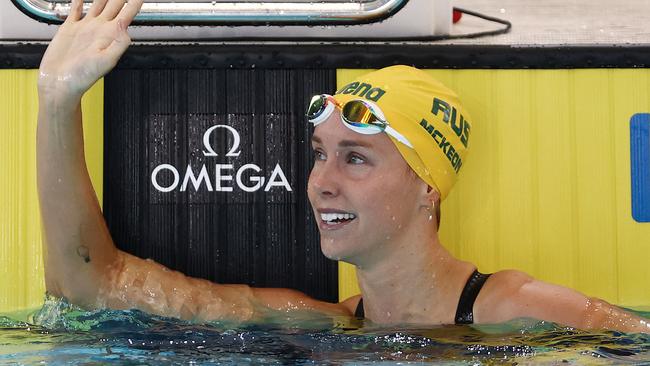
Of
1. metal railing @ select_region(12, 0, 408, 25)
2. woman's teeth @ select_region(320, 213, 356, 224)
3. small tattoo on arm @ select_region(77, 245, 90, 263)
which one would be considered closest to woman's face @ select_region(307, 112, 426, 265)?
woman's teeth @ select_region(320, 213, 356, 224)

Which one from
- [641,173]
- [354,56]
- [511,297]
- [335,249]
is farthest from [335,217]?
[641,173]

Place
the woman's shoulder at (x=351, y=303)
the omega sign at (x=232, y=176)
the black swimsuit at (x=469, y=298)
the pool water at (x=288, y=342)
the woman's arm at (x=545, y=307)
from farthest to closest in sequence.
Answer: the omega sign at (x=232, y=176) → the woman's shoulder at (x=351, y=303) → the black swimsuit at (x=469, y=298) → the woman's arm at (x=545, y=307) → the pool water at (x=288, y=342)

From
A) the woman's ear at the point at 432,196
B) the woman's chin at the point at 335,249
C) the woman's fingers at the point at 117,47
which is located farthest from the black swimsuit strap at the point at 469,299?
the woman's fingers at the point at 117,47

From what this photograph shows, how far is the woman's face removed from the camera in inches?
107

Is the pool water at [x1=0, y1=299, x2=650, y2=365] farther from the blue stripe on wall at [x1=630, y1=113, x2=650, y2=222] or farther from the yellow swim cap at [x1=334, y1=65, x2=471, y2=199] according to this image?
the blue stripe on wall at [x1=630, y1=113, x2=650, y2=222]

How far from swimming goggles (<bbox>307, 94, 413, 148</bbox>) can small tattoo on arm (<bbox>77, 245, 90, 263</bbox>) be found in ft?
2.35

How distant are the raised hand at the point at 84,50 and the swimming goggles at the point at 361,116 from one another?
1.78 ft

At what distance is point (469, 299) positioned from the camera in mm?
2789

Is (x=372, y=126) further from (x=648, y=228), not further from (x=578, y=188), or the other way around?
(x=648, y=228)

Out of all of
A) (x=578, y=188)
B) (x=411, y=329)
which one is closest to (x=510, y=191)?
(x=578, y=188)

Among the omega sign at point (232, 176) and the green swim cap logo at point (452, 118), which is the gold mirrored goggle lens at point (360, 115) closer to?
the green swim cap logo at point (452, 118)

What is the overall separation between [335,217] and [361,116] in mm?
268

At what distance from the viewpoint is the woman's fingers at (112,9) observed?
281 centimetres

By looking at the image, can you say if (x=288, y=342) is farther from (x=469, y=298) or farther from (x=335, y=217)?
(x=469, y=298)
